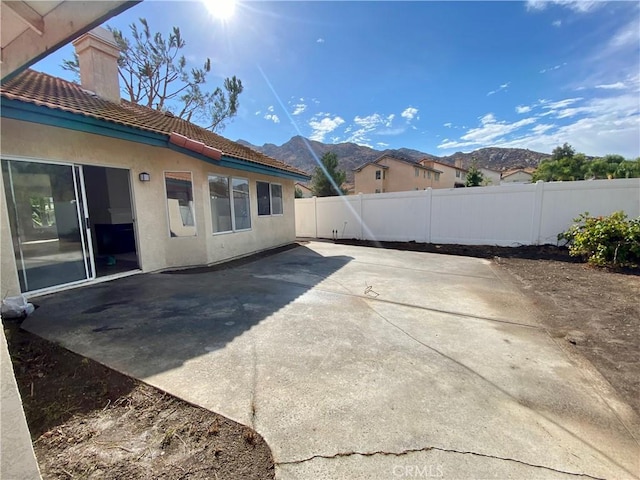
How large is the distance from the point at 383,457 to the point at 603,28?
10.7 meters

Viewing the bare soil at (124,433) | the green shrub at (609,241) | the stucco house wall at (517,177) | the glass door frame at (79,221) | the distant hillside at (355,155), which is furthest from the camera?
the distant hillside at (355,155)

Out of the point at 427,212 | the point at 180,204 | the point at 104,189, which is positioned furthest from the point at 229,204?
the point at 427,212

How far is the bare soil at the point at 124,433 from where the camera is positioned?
5.30ft

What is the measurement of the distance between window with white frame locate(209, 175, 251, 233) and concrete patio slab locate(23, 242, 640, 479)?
9.28 ft

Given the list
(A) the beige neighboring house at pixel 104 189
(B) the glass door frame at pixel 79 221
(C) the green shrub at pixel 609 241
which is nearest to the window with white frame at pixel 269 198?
(A) the beige neighboring house at pixel 104 189

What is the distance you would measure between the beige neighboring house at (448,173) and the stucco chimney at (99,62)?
41333mm

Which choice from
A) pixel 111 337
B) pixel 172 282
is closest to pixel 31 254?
pixel 172 282

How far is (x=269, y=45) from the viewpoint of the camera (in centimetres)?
841

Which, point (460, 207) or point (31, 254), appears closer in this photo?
point (31, 254)

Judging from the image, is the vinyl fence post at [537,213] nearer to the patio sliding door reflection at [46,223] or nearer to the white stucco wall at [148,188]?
the white stucco wall at [148,188]

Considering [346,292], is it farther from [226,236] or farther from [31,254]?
[31,254]

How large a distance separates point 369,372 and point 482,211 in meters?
8.78

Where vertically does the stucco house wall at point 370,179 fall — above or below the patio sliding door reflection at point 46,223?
above

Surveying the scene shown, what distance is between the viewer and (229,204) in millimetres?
7934
